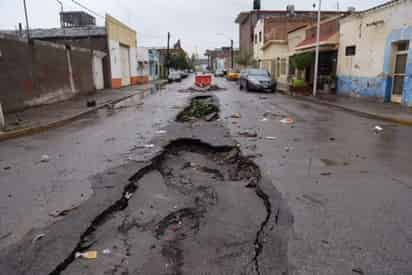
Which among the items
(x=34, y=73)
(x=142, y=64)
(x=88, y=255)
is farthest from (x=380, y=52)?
(x=142, y=64)

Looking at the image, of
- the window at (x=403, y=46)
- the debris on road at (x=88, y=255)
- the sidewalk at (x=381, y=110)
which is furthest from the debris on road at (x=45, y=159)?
the window at (x=403, y=46)

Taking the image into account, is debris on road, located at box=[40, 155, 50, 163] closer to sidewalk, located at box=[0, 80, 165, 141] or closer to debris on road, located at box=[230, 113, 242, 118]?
sidewalk, located at box=[0, 80, 165, 141]

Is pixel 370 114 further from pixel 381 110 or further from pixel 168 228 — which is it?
pixel 168 228

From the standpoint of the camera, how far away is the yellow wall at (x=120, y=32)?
87.1ft

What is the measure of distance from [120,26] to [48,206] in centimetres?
2903

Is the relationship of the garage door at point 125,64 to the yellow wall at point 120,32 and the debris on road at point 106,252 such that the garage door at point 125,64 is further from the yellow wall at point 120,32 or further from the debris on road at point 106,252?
the debris on road at point 106,252

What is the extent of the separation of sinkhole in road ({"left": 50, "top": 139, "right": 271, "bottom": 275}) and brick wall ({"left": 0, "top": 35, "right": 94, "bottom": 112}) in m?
9.21

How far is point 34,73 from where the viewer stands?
1374 cm

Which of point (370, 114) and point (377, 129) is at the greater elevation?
point (370, 114)

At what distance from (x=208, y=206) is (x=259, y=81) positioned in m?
19.5

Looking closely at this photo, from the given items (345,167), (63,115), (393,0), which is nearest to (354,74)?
(393,0)

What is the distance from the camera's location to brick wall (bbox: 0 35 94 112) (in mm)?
11789

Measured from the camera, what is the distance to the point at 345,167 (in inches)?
207

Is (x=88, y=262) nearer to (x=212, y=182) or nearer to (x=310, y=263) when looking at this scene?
(x=310, y=263)
